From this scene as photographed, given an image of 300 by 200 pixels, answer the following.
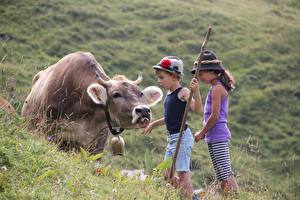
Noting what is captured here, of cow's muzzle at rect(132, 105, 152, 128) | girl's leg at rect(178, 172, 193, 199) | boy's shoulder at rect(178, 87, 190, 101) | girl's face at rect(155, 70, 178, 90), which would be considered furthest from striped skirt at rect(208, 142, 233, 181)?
cow's muzzle at rect(132, 105, 152, 128)

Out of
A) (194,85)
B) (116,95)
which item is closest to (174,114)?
(194,85)

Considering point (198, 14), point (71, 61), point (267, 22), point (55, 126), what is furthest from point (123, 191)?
point (267, 22)

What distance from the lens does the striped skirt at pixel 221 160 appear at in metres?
6.76

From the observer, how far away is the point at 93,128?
28.5 feet

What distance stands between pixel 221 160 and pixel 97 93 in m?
2.29

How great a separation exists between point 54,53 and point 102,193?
18.2 meters

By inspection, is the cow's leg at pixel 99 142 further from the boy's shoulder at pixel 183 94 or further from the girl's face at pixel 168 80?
the boy's shoulder at pixel 183 94

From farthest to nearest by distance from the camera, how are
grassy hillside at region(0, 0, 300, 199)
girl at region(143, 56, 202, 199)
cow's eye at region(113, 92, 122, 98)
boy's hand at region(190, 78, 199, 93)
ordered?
grassy hillside at region(0, 0, 300, 199), cow's eye at region(113, 92, 122, 98), girl at region(143, 56, 202, 199), boy's hand at region(190, 78, 199, 93)

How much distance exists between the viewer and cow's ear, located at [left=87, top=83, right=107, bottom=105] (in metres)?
8.33

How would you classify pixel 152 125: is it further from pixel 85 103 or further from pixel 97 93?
pixel 85 103

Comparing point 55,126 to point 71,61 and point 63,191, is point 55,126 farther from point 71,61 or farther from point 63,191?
point 63,191

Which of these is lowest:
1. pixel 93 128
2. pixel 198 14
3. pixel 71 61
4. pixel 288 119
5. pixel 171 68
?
pixel 288 119

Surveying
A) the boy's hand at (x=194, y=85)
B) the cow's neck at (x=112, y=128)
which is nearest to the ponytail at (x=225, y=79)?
the boy's hand at (x=194, y=85)

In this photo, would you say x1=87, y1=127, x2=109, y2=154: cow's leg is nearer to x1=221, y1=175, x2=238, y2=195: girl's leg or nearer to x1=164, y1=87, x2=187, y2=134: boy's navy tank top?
x1=164, y1=87, x2=187, y2=134: boy's navy tank top
